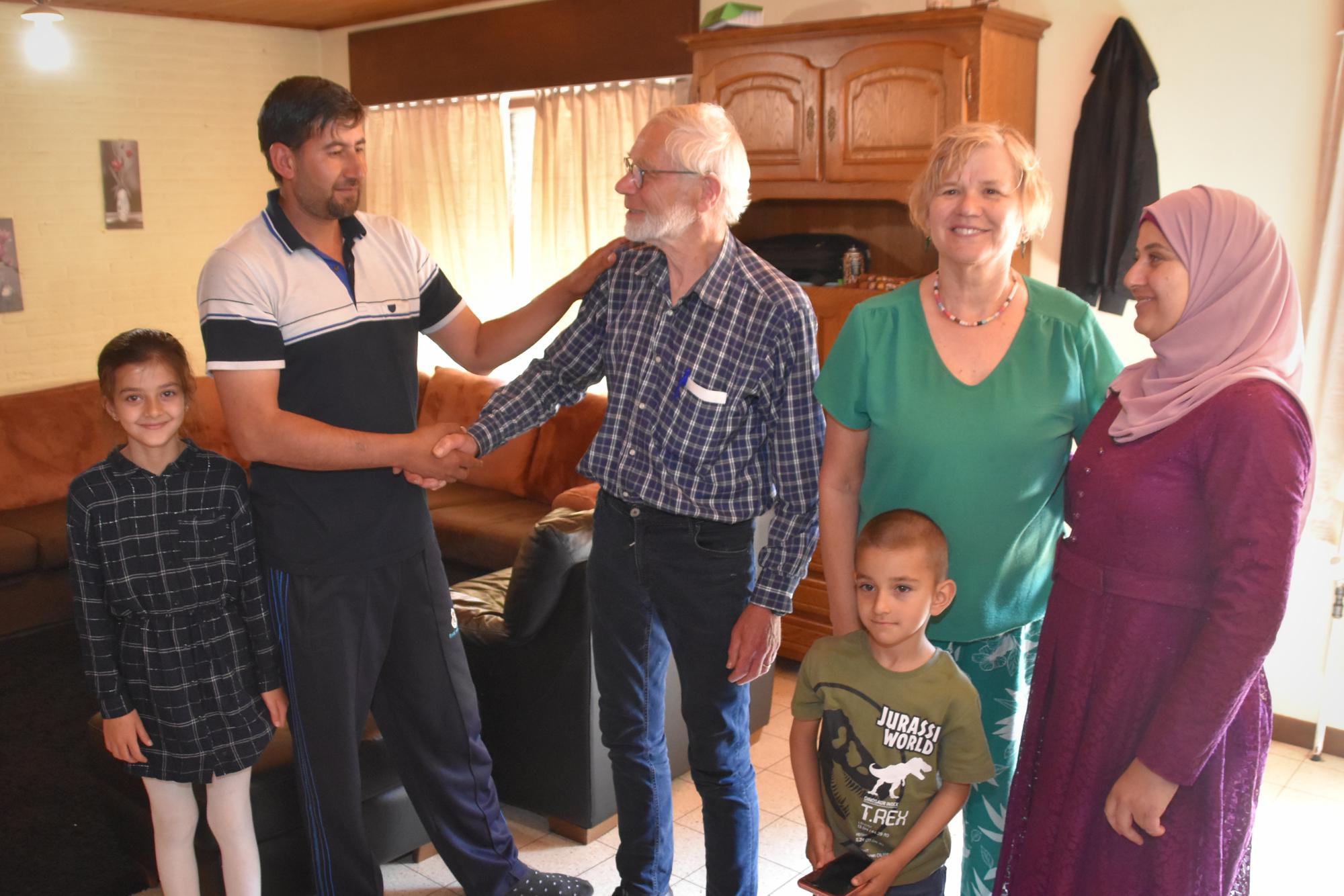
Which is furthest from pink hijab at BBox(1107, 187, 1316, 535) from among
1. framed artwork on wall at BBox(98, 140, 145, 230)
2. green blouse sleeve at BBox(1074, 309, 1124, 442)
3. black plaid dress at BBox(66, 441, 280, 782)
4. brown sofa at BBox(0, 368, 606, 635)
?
framed artwork on wall at BBox(98, 140, 145, 230)

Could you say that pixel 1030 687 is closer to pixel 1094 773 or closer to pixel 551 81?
pixel 1094 773

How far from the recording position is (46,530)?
496 centimetres

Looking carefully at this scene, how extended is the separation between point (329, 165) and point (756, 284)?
87 centimetres

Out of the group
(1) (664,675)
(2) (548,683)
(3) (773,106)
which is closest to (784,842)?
(2) (548,683)

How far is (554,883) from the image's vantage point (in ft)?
8.89

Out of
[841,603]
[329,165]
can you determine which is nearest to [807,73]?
[329,165]

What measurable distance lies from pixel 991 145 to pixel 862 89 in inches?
84.4

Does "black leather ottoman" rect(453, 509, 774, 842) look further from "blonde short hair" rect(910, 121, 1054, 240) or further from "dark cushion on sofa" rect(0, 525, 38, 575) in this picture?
"dark cushion on sofa" rect(0, 525, 38, 575)

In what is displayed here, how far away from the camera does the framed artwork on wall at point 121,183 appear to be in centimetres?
612

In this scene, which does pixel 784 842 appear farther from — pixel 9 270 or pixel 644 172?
pixel 9 270

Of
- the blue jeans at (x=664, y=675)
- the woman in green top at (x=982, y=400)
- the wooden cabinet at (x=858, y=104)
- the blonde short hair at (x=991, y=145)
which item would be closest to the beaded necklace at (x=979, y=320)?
the woman in green top at (x=982, y=400)

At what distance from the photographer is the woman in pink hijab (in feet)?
5.21

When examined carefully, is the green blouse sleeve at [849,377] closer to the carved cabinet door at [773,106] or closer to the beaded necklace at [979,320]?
the beaded necklace at [979,320]

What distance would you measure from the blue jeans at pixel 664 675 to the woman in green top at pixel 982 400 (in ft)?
0.99
